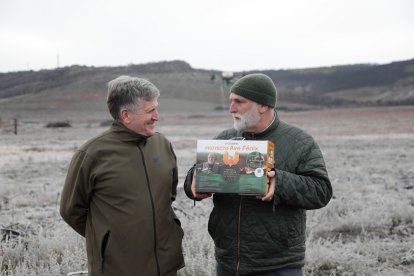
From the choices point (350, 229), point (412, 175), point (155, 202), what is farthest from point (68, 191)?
point (412, 175)

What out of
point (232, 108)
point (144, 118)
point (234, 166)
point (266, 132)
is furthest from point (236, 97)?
point (144, 118)

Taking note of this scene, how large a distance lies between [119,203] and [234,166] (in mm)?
730

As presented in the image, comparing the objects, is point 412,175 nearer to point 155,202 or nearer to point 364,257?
point 364,257

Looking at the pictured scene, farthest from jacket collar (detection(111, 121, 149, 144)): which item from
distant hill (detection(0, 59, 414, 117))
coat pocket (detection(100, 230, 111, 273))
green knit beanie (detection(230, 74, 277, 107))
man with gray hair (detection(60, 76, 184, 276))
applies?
distant hill (detection(0, 59, 414, 117))

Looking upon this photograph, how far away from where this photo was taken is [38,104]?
79.4 metres

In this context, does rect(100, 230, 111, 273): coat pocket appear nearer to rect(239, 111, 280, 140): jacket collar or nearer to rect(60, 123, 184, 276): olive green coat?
rect(60, 123, 184, 276): olive green coat

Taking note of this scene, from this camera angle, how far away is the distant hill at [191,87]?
81625 mm

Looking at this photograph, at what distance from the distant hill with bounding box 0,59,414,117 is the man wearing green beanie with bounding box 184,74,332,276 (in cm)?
6952

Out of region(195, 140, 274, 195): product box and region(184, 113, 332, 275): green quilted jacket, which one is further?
region(184, 113, 332, 275): green quilted jacket

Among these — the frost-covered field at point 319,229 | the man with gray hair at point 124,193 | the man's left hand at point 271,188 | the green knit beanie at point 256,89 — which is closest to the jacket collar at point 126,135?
the man with gray hair at point 124,193

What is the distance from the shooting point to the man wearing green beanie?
2.62 metres

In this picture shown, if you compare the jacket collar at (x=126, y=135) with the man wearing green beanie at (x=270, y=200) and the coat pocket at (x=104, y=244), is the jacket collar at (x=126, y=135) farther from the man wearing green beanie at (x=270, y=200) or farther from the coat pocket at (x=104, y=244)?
the coat pocket at (x=104, y=244)

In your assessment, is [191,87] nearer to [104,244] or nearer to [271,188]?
[104,244]

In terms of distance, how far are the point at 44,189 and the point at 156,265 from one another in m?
7.21
